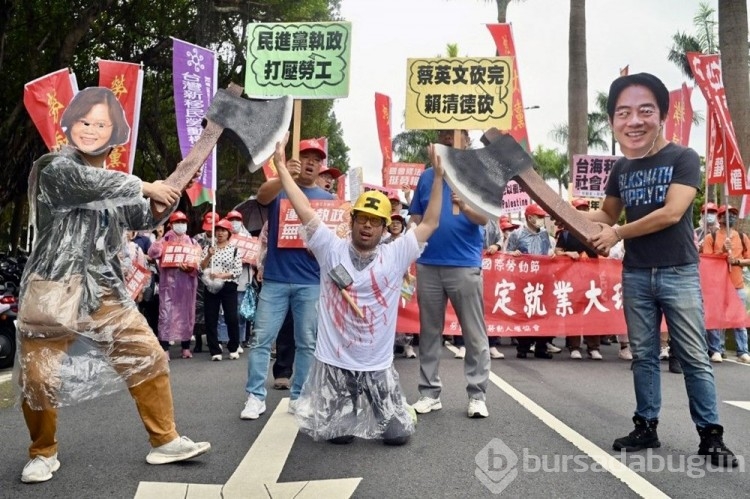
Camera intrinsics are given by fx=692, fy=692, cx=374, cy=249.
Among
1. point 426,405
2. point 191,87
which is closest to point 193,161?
point 426,405

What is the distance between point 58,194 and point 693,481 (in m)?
3.30

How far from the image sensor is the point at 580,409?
5094 mm

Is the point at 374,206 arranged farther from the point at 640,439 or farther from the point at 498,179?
the point at 640,439

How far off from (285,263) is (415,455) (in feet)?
5.74

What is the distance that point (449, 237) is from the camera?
16.0ft

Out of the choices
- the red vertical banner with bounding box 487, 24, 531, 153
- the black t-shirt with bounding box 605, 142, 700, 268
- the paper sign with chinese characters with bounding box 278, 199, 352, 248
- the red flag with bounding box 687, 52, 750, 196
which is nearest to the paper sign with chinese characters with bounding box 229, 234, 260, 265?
the paper sign with chinese characters with bounding box 278, 199, 352, 248

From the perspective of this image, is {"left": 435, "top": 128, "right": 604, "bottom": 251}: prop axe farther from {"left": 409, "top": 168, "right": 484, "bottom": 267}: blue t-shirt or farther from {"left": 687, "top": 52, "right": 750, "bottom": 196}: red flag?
{"left": 687, "top": 52, "right": 750, "bottom": 196}: red flag

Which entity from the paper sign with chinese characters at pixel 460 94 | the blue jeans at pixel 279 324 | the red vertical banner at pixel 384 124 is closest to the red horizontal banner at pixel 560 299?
the blue jeans at pixel 279 324

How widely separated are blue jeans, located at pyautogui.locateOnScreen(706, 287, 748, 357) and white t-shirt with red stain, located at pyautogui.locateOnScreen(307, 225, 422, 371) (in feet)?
19.9

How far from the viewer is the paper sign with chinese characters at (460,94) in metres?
4.55

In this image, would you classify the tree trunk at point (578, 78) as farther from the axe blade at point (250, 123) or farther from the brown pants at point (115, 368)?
the brown pants at point (115, 368)

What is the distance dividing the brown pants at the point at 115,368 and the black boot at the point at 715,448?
2795 mm

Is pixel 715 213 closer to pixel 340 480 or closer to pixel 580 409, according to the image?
pixel 580 409

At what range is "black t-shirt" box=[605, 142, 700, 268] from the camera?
12.4ft
